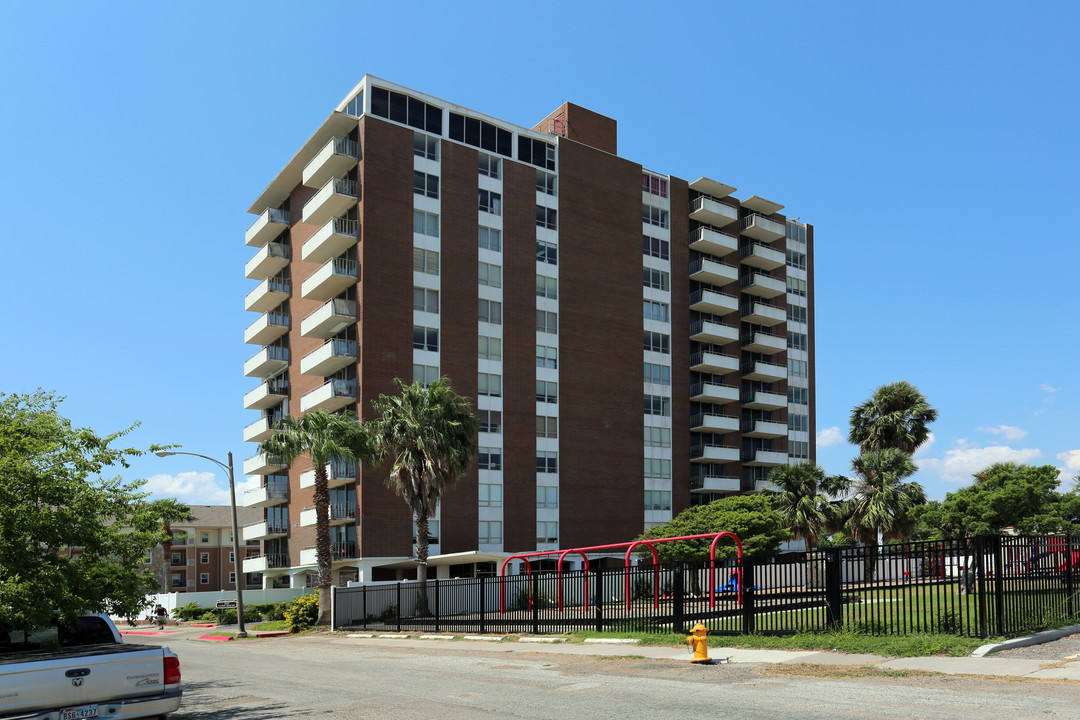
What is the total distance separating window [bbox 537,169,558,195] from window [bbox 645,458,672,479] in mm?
21199

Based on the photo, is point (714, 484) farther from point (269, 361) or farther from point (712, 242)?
point (269, 361)

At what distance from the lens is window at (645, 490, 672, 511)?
69.4 m

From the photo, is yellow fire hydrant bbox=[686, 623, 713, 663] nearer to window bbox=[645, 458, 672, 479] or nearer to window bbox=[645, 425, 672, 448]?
window bbox=[645, 458, 672, 479]

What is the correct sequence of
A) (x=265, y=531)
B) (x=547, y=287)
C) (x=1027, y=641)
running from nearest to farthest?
(x=1027, y=641)
(x=547, y=287)
(x=265, y=531)

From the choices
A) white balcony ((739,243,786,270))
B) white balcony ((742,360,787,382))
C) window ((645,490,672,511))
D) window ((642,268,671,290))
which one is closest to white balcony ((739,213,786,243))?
white balcony ((739,243,786,270))

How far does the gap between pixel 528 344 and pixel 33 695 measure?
53958mm

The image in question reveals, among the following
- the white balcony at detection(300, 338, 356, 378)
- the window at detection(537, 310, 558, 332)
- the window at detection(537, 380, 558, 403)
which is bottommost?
the window at detection(537, 380, 558, 403)

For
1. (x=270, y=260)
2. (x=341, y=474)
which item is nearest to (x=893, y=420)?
(x=341, y=474)

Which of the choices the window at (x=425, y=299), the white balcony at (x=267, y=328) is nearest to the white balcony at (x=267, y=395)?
the white balcony at (x=267, y=328)

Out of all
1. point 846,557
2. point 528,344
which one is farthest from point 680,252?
point 846,557

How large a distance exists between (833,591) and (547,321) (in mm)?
46381

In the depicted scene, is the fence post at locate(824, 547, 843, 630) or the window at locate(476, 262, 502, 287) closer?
the fence post at locate(824, 547, 843, 630)

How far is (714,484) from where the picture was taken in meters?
73.8

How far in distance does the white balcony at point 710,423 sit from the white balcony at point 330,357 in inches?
1162
